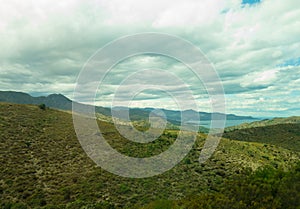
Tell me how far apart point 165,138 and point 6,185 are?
41.5 m

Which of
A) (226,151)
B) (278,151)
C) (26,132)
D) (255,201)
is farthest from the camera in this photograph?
(278,151)

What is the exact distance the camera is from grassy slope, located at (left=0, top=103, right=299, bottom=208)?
43000 millimetres

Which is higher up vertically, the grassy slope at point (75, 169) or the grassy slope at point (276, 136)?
the grassy slope at point (276, 136)

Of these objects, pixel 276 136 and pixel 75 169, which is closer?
pixel 75 169

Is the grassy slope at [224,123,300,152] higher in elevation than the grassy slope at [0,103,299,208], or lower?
higher

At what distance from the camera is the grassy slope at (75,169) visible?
43000 millimetres

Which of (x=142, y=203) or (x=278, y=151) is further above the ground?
(x=278, y=151)

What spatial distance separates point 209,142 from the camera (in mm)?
76250

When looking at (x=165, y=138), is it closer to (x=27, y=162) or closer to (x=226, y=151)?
(x=226, y=151)

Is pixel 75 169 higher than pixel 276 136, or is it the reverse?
pixel 276 136

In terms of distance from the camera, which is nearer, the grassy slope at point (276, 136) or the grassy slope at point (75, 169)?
the grassy slope at point (75, 169)

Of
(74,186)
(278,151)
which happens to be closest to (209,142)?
(278,151)

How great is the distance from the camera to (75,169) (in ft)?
170

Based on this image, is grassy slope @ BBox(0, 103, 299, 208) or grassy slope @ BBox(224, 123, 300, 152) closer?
grassy slope @ BBox(0, 103, 299, 208)
